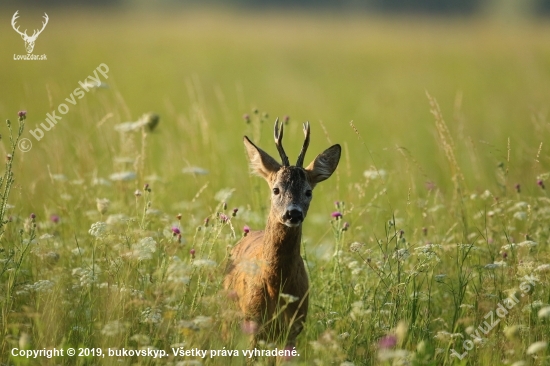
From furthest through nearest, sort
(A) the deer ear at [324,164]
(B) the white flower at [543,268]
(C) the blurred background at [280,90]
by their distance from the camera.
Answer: (C) the blurred background at [280,90], (A) the deer ear at [324,164], (B) the white flower at [543,268]

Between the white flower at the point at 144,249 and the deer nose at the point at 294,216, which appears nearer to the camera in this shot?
the white flower at the point at 144,249

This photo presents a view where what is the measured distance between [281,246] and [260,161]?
76cm

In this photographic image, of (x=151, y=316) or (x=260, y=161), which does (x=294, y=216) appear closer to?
(x=260, y=161)

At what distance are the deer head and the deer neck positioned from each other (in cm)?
10

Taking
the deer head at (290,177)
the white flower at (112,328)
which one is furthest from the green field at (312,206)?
the deer head at (290,177)

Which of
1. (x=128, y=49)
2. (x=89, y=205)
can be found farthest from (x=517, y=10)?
(x=89, y=205)

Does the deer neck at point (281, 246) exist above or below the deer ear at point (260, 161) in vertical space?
below

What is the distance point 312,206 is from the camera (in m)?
11.8

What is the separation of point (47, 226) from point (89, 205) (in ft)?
2.26

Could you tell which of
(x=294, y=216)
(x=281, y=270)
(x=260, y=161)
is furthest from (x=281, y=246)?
(x=260, y=161)

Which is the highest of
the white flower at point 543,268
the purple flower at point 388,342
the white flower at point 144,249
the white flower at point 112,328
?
the white flower at point 144,249

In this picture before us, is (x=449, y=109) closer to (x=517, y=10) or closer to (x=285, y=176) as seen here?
(x=285, y=176)

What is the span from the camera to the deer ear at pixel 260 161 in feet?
20.8
